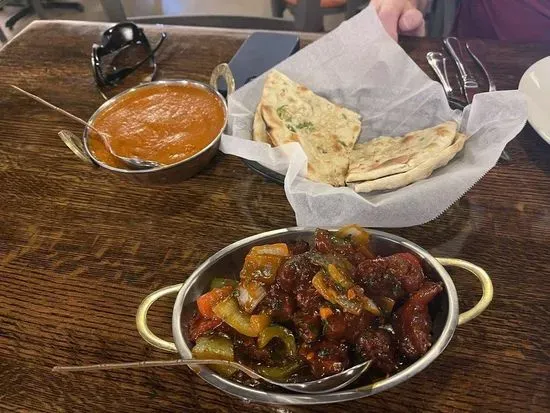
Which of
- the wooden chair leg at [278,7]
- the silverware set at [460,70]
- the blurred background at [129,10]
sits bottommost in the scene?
the blurred background at [129,10]

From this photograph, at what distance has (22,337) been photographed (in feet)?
4.44

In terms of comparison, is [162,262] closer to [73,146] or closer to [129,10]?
[73,146]

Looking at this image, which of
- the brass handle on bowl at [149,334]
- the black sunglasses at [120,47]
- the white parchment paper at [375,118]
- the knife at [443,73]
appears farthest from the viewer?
the black sunglasses at [120,47]

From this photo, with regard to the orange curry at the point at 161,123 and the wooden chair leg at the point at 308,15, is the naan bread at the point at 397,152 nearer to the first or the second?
the orange curry at the point at 161,123

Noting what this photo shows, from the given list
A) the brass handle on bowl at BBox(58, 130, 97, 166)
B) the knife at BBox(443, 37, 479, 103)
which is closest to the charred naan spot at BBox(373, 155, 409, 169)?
the knife at BBox(443, 37, 479, 103)

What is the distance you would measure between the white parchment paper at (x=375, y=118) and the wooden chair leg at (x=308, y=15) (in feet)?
4.70

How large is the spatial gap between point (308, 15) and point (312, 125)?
1.85m

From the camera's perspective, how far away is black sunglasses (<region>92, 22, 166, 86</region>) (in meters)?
2.19

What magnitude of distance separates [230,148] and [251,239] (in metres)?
0.41

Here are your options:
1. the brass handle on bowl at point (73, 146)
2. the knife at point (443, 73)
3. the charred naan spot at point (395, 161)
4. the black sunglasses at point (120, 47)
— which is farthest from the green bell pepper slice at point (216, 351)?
the black sunglasses at point (120, 47)

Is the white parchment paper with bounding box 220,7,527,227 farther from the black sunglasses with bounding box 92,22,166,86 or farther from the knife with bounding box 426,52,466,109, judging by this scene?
the black sunglasses with bounding box 92,22,166,86

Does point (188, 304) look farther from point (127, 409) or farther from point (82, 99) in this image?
point (82, 99)

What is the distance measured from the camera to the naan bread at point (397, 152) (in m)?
1.53

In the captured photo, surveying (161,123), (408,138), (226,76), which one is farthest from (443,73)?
(161,123)
